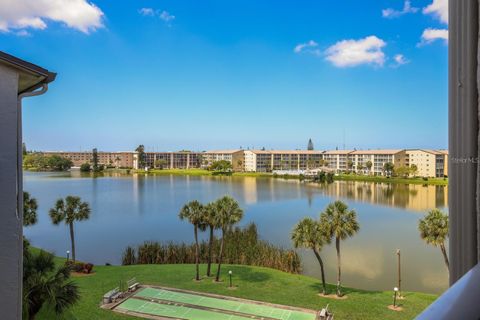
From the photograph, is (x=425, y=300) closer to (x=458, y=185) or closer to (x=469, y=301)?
(x=458, y=185)

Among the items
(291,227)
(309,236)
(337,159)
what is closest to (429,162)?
(337,159)

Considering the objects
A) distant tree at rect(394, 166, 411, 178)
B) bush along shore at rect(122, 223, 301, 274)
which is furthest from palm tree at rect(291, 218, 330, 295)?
distant tree at rect(394, 166, 411, 178)

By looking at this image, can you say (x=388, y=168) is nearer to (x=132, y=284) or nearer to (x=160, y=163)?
(x=160, y=163)

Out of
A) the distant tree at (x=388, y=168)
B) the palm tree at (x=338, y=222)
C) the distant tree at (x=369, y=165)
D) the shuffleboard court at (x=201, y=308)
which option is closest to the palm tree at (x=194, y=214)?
the shuffleboard court at (x=201, y=308)

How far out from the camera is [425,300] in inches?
402

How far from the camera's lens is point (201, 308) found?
9.19m

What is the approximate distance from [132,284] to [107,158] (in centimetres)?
9147

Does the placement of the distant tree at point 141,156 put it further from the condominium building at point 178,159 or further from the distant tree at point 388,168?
the distant tree at point 388,168

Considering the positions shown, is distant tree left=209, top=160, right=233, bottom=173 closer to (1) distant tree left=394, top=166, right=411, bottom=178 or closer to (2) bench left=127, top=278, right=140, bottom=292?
(1) distant tree left=394, top=166, right=411, bottom=178

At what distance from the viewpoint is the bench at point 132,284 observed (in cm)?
1037

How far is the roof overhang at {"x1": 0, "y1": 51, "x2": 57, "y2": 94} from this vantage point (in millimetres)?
2791

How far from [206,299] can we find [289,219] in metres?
14.9

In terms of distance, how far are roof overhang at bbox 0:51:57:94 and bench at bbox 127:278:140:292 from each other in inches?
336

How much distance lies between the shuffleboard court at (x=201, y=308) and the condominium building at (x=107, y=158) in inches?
3359
